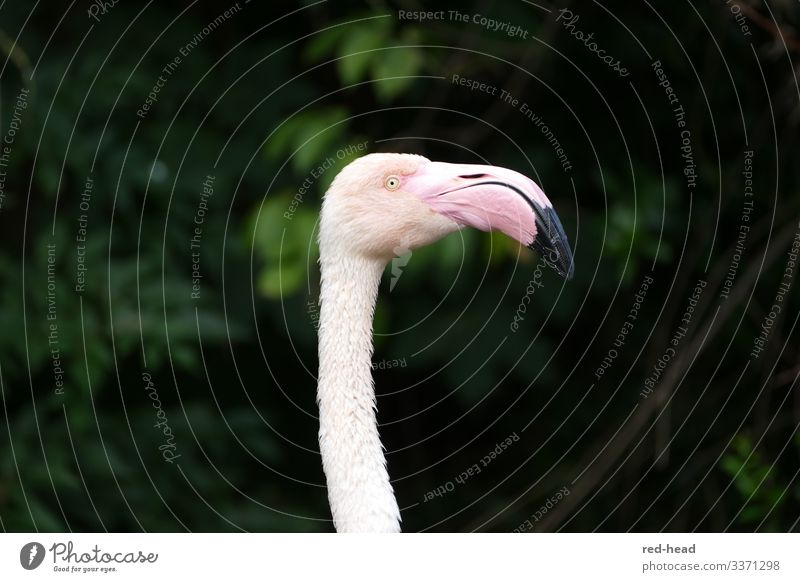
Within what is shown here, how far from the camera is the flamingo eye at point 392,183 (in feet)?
5.96

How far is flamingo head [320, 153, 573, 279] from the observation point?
1740mm

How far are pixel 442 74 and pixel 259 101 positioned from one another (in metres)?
0.57

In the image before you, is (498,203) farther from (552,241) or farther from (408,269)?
(408,269)

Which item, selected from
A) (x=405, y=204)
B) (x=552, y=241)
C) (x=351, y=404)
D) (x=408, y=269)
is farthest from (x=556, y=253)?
(x=408, y=269)

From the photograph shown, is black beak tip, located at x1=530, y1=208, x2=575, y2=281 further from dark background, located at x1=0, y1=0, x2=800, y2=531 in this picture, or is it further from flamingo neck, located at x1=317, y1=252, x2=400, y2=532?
dark background, located at x1=0, y1=0, x2=800, y2=531

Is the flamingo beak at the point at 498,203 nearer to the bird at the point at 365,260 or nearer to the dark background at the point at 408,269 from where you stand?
the bird at the point at 365,260

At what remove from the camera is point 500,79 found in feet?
10.3

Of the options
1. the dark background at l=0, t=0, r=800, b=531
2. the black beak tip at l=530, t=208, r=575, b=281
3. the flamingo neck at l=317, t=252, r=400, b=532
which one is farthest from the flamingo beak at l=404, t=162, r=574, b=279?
the dark background at l=0, t=0, r=800, b=531

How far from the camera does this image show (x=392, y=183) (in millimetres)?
1820

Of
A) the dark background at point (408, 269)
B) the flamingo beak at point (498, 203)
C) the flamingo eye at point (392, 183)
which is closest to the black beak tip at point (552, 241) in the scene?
the flamingo beak at point (498, 203)

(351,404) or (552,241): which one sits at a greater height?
(552,241)

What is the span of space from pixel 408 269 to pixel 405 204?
988mm
